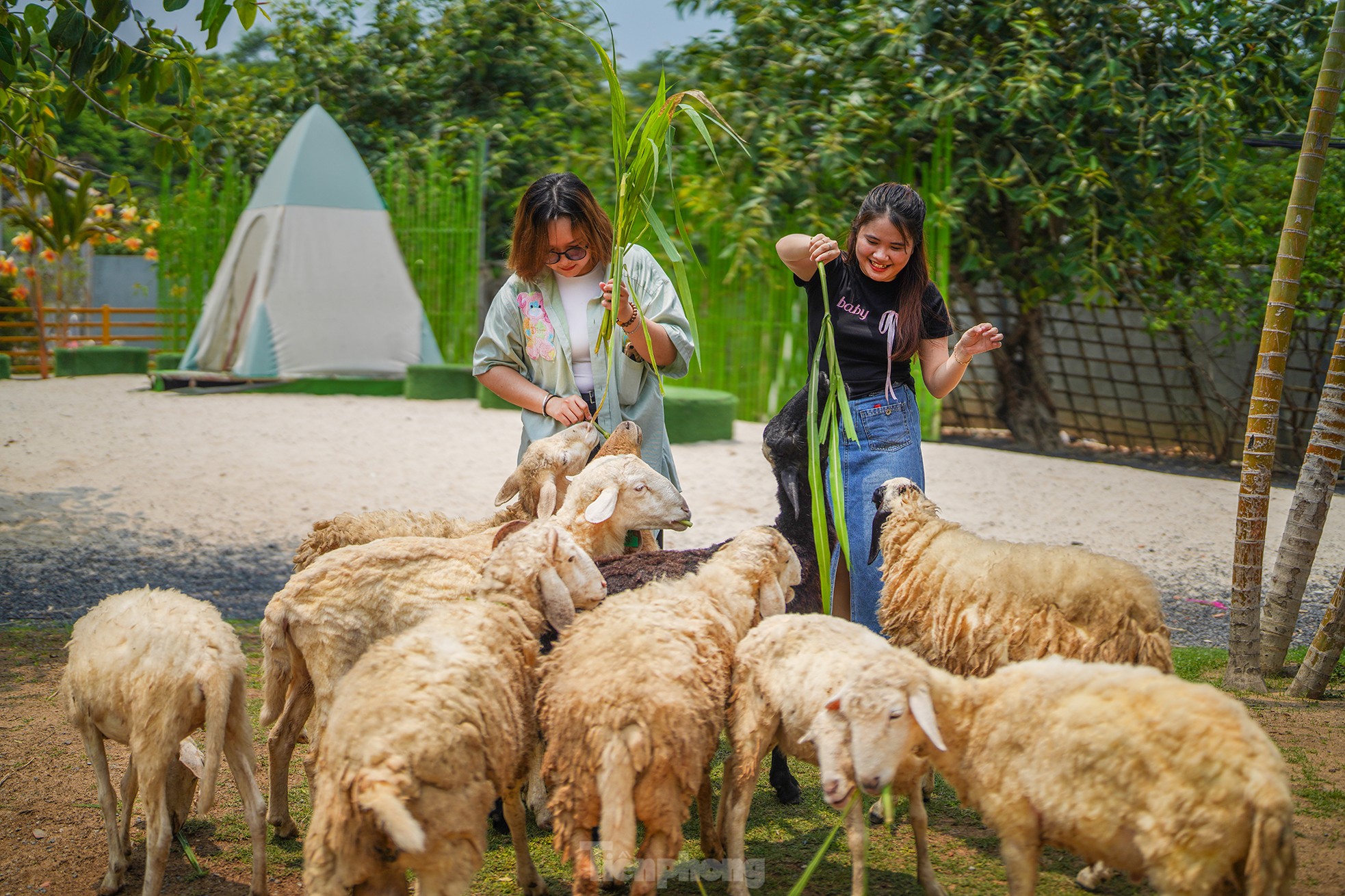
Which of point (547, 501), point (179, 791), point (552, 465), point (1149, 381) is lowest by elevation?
point (179, 791)

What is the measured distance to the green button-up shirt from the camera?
3943 millimetres

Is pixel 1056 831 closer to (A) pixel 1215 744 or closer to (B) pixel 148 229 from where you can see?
(A) pixel 1215 744

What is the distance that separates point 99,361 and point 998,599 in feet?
57.7

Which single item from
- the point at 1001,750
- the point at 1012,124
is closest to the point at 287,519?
the point at 1001,750

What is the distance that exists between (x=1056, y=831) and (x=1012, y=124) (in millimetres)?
9673

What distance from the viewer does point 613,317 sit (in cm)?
361

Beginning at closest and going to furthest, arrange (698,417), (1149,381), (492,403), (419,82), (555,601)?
(555,601) → (698,417) → (1149,381) → (492,403) → (419,82)

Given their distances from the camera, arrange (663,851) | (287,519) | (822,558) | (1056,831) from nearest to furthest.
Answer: (1056,831) < (663,851) < (822,558) < (287,519)

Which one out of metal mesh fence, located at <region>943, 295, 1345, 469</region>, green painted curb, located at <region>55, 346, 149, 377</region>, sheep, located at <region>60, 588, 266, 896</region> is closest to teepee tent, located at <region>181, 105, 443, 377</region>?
green painted curb, located at <region>55, 346, 149, 377</region>

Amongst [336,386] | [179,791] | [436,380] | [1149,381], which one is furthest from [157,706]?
[336,386]

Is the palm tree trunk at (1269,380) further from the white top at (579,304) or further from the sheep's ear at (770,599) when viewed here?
the white top at (579,304)

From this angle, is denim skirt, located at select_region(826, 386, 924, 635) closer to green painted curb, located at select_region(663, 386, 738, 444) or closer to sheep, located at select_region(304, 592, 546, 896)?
sheep, located at select_region(304, 592, 546, 896)

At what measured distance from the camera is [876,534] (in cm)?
374

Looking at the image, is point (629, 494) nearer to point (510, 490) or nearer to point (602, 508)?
point (602, 508)
